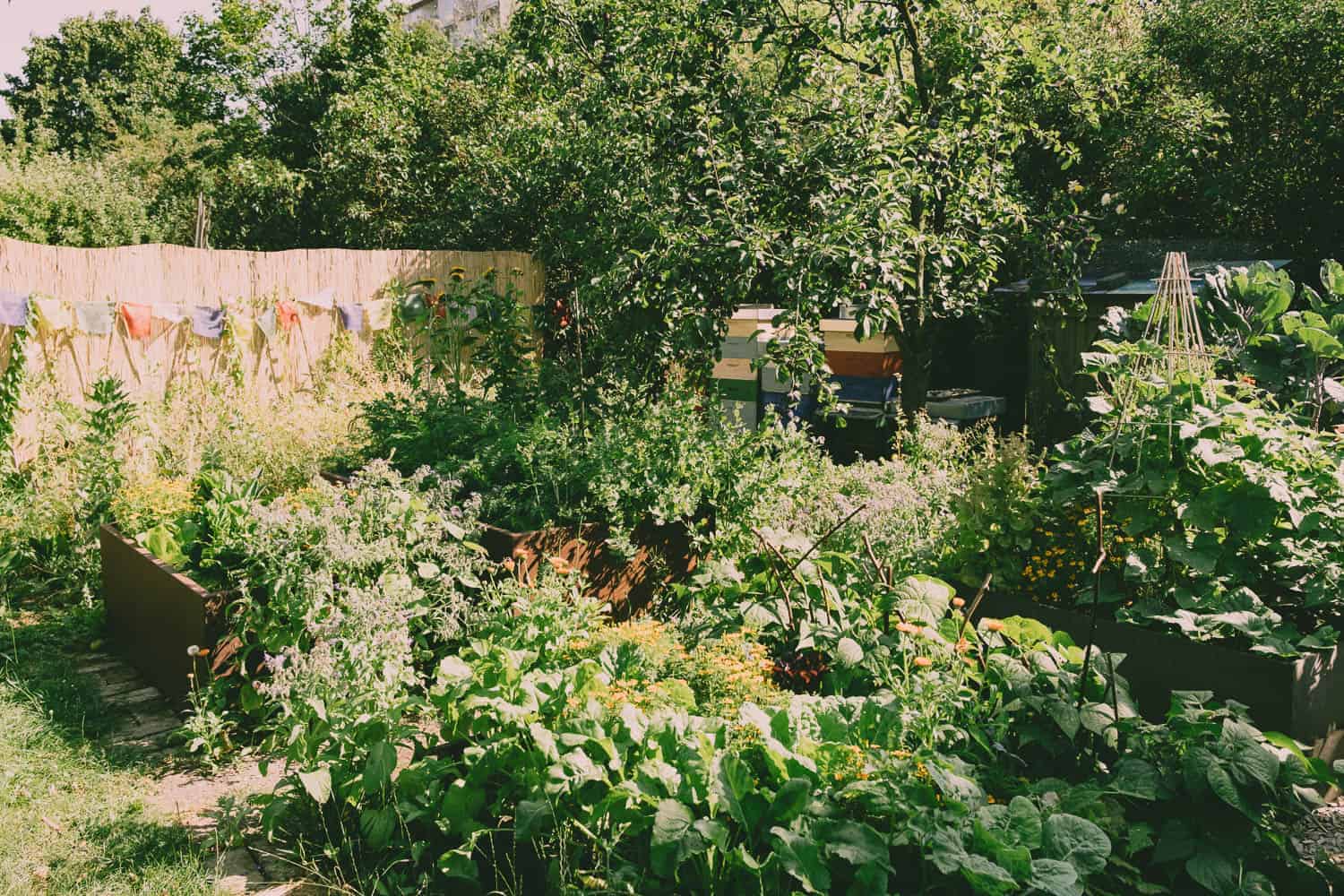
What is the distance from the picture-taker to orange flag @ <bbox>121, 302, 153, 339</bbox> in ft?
23.6

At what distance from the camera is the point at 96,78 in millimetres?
26281

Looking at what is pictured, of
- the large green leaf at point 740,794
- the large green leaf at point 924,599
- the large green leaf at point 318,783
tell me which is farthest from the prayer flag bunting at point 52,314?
the large green leaf at point 740,794

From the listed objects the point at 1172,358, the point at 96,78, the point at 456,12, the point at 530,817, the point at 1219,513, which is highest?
the point at 456,12

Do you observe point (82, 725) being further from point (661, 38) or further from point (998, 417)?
point (998, 417)

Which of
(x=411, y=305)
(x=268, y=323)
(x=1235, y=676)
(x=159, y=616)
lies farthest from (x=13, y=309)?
(x=1235, y=676)

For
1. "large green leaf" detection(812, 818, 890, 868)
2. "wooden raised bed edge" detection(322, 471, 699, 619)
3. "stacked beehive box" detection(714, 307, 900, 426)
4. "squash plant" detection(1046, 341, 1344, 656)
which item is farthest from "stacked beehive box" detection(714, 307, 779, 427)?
"large green leaf" detection(812, 818, 890, 868)

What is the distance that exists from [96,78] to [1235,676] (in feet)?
103

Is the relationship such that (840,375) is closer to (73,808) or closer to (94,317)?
(94,317)

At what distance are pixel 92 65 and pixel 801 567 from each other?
1200 inches

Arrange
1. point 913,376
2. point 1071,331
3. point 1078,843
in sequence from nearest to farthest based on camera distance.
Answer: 1. point 1078,843
2. point 913,376
3. point 1071,331

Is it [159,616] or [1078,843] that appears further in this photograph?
[159,616]

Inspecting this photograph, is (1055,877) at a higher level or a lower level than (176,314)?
lower

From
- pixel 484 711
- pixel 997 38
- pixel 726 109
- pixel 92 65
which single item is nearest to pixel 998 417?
pixel 997 38

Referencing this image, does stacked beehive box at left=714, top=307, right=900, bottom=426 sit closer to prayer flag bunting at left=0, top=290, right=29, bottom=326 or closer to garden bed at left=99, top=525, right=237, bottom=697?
garden bed at left=99, top=525, right=237, bottom=697
